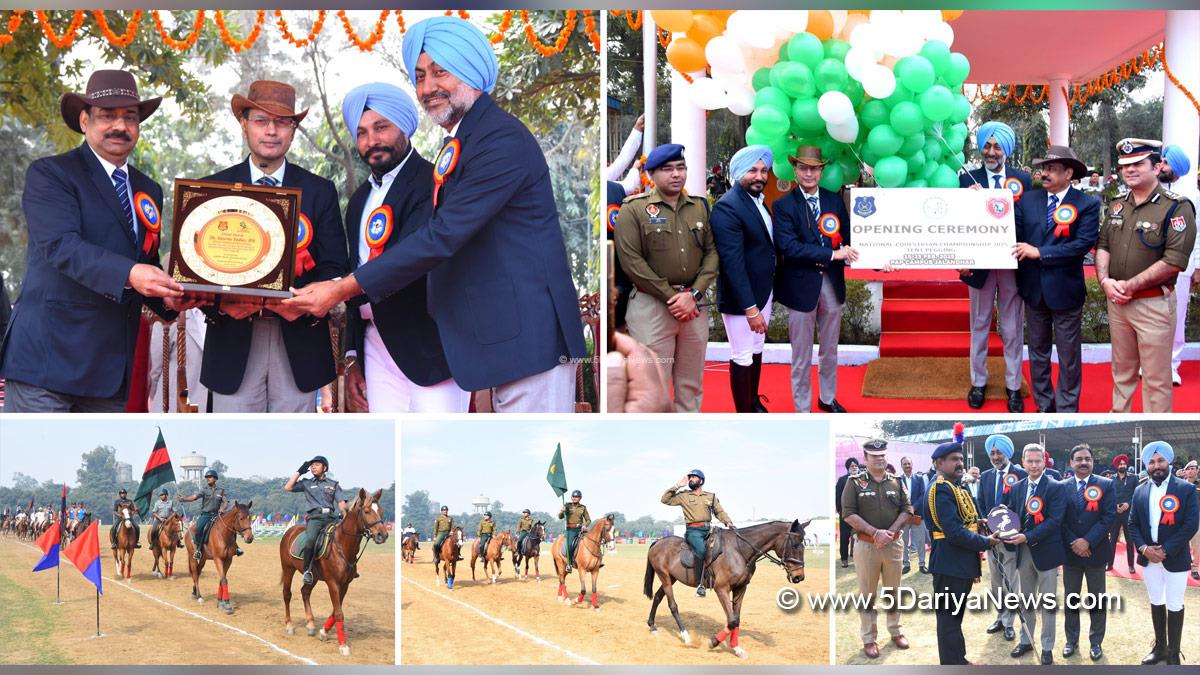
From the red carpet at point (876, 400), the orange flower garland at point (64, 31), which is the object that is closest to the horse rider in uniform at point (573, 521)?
the red carpet at point (876, 400)

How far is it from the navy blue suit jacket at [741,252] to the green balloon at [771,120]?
1.20 ft

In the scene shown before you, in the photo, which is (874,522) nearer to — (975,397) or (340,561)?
(975,397)

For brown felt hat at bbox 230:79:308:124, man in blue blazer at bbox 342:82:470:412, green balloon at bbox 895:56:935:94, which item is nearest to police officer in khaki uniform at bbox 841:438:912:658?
green balloon at bbox 895:56:935:94

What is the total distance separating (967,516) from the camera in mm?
4961

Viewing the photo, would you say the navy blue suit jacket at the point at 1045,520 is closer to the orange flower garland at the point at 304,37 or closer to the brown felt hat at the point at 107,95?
the orange flower garland at the point at 304,37

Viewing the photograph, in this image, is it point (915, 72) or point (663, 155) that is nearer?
point (915, 72)

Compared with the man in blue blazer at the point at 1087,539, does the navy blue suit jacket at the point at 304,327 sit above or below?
above

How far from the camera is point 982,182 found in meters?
5.27

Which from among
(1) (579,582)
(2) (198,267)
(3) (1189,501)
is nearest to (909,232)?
(3) (1189,501)

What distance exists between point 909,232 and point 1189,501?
1.59 metres

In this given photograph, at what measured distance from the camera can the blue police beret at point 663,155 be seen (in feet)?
17.1

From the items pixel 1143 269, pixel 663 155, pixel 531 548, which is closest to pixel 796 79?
pixel 663 155

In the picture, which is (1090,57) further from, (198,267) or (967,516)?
(198,267)

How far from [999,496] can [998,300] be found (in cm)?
126
